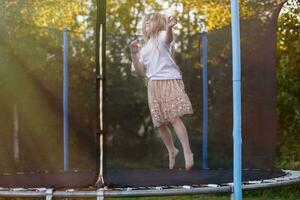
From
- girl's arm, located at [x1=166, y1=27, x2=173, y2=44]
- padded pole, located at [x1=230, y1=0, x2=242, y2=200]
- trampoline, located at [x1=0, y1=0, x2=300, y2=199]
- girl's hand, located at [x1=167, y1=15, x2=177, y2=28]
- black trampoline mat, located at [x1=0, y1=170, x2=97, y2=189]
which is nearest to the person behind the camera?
padded pole, located at [x1=230, y1=0, x2=242, y2=200]

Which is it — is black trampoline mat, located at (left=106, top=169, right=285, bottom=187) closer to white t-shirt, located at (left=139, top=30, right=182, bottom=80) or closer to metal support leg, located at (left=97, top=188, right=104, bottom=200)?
metal support leg, located at (left=97, top=188, right=104, bottom=200)

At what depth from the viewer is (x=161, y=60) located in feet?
11.6

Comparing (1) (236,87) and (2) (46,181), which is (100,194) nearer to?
(1) (236,87)

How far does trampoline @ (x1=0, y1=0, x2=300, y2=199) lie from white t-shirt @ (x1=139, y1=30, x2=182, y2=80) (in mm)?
361

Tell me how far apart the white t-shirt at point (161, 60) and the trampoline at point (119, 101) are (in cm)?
36

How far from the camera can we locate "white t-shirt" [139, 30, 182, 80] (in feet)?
11.6

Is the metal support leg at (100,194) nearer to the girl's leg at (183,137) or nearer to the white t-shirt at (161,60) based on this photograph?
the girl's leg at (183,137)

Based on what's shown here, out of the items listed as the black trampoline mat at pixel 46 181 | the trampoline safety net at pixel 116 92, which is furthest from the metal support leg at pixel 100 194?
the trampoline safety net at pixel 116 92

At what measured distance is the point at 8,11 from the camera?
5.24 meters

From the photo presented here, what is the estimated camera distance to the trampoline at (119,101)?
12.3ft

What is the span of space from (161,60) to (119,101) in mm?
2067

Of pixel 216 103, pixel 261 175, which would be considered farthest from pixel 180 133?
pixel 216 103

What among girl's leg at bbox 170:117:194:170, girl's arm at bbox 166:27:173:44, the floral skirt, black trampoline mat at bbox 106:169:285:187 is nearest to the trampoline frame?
black trampoline mat at bbox 106:169:285:187

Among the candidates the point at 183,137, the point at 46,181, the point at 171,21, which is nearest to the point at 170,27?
the point at 171,21
